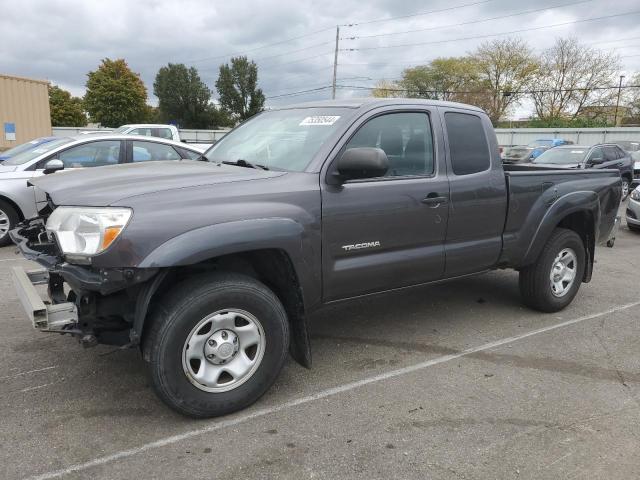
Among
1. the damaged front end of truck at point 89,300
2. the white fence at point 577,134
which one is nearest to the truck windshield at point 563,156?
the damaged front end of truck at point 89,300

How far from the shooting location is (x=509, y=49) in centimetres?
6075

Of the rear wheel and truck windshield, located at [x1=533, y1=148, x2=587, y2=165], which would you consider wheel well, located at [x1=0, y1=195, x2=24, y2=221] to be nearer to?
truck windshield, located at [x1=533, y1=148, x2=587, y2=165]

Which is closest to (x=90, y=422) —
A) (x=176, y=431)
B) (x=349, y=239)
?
(x=176, y=431)

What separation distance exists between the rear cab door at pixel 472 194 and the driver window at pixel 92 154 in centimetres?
537

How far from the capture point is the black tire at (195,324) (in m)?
2.81

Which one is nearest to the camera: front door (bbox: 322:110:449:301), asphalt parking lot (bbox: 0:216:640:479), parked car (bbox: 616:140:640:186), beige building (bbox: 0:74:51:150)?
asphalt parking lot (bbox: 0:216:640:479)

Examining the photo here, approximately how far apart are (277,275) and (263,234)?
40 cm

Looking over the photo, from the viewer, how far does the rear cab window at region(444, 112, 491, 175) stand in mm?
4145

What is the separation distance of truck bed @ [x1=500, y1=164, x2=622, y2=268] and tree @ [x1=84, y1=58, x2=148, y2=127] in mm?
58187

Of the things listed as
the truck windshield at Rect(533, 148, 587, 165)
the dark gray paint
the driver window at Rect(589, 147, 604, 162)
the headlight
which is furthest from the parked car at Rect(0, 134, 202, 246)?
the driver window at Rect(589, 147, 604, 162)

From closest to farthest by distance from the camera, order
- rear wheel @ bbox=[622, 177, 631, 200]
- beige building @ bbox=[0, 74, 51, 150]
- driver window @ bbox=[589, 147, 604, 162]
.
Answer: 1. driver window @ bbox=[589, 147, 604, 162]
2. rear wheel @ bbox=[622, 177, 631, 200]
3. beige building @ bbox=[0, 74, 51, 150]

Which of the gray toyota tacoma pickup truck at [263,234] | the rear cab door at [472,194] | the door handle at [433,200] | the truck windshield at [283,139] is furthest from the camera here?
the rear cab door at [472,194]

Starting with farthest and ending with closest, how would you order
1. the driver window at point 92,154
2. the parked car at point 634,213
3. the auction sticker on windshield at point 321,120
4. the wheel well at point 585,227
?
the parked car at point 634,213 < the driver window at point 92,154 < the wheel well at point 585,227 < the auction sticker on windshield at point 321,120

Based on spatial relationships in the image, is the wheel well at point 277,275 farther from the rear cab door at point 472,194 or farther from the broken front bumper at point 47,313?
the rear cab door at point 472,194
